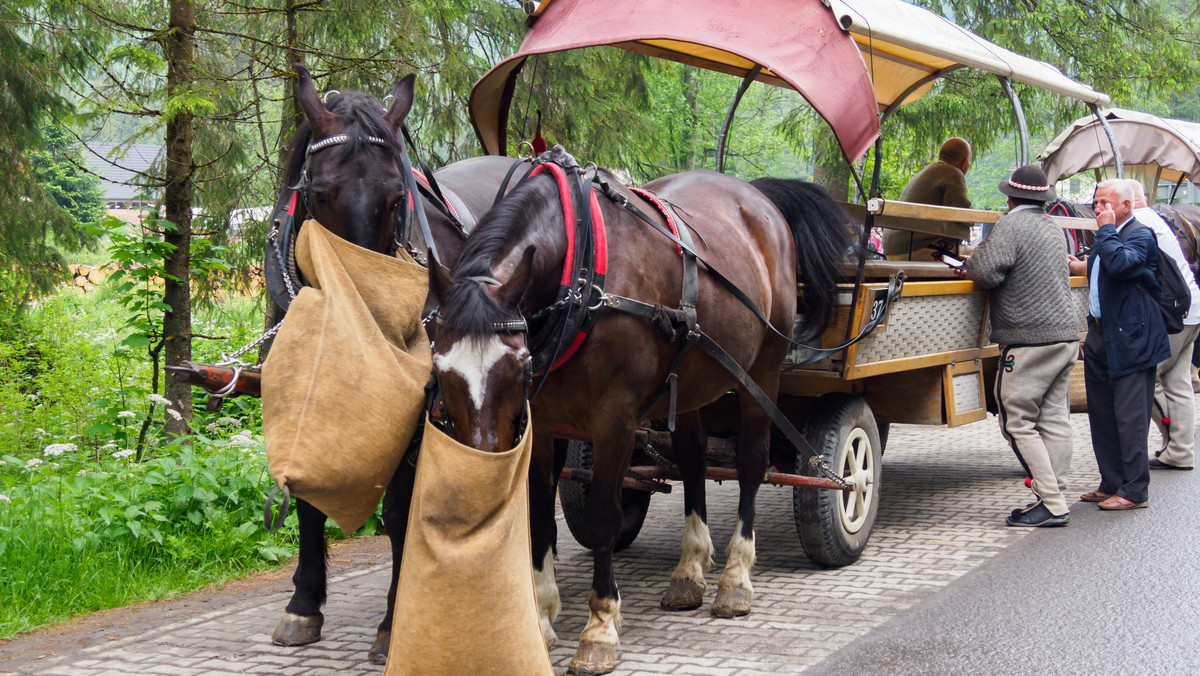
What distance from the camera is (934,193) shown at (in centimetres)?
830

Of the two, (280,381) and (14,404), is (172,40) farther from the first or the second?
(280,381)

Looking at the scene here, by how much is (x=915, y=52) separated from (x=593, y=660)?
4394 mm

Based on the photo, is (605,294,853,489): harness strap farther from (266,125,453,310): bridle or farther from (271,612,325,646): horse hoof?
(271,612,325,646): horse hoof

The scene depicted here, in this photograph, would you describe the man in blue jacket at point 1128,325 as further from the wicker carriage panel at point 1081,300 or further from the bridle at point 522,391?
the bridle at point 522,391

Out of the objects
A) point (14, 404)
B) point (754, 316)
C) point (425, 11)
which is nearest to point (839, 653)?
point (754, 316)

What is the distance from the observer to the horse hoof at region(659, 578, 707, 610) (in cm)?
503

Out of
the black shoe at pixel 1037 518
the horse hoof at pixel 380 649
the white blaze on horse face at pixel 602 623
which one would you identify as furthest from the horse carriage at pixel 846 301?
the horse hoof at pixel 380 649

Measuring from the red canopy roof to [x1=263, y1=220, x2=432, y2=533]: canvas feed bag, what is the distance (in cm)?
230

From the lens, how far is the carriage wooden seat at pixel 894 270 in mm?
6082

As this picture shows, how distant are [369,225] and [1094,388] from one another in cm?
557

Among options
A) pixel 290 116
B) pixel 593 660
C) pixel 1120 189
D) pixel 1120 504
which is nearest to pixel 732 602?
pixel 593 660

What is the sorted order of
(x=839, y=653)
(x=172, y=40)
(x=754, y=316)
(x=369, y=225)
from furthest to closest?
(x=172, y=40) < (x=754, y=316) < (x=839, y=653) < (x=369, y=225)

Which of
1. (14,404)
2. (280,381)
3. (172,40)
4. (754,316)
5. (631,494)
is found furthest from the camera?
(14,404)

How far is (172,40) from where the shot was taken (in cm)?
720
